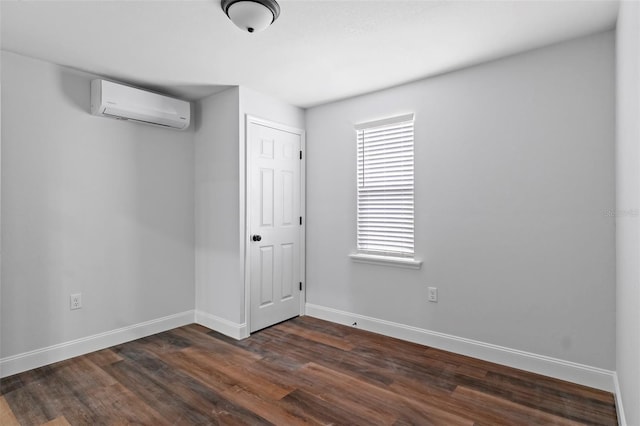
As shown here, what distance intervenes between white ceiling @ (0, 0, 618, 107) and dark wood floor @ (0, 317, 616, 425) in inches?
95.4

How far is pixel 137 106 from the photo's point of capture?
3.18 metres

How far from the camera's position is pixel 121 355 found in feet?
9.76

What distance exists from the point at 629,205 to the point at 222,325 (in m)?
3.30

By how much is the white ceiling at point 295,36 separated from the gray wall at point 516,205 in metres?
0.25

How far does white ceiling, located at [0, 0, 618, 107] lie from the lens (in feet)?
6.79

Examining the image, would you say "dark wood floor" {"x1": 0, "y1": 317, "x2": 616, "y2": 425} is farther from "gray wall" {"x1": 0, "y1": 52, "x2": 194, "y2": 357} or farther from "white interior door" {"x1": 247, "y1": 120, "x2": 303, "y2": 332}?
"white interior door" {"x1": 247, "y1": 120, "x2": 303, "y2": 332}

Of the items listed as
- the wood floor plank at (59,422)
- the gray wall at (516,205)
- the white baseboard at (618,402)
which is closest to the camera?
the white baseboard at (618,402)

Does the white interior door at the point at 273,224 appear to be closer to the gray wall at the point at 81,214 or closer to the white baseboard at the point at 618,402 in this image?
the gray wall at the point at 81,214

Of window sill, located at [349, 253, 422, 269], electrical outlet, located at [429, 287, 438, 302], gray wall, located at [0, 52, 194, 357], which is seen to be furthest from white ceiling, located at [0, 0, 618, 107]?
electrical outlet, located at [429, 287, 438, 302]

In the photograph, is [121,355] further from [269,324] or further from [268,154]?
[268,154]

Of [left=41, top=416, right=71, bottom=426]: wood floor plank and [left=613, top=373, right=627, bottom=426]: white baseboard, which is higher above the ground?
[left=613, top=373, right=627, bottom=426]: white baseboard

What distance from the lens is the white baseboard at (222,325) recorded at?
3.37 m

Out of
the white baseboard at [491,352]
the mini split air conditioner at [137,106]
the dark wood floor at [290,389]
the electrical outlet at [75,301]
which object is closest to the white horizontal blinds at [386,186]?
the white baseboard at [491,352]

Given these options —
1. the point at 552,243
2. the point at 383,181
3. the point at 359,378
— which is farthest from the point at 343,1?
the point at 359,378
